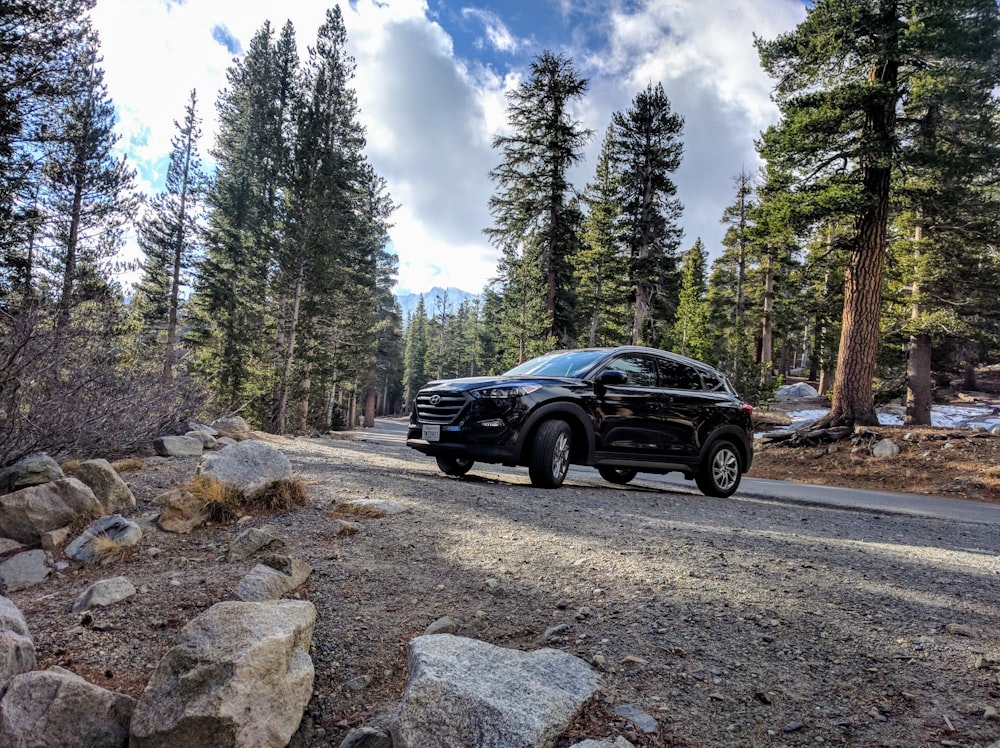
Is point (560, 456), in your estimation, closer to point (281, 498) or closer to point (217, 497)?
point (281, 498)

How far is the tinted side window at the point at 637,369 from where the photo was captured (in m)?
7.53

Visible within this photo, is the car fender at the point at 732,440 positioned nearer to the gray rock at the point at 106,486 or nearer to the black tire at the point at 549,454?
the black tire at the point at 549,454

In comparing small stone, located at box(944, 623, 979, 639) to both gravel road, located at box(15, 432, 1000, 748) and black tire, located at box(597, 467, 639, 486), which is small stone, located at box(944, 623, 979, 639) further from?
black tire, located at box(597, 467, 639, 486)

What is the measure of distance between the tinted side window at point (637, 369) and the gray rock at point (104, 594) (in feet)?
19.0

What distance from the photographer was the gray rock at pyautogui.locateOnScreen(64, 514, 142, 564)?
12.6 ft

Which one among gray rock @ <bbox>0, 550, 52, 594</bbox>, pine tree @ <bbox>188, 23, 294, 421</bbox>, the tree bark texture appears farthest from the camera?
pine tree @ <bbox>188, 23, 294, 421</bbox>

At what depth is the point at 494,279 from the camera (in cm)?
3259

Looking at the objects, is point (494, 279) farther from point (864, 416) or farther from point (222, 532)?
point (222, 532)

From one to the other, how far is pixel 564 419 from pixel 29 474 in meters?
5.45

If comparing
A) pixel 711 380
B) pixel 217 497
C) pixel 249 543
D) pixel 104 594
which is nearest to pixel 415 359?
pixel 711 380

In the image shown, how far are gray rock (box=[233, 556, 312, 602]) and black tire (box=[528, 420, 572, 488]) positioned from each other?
11.6 ft

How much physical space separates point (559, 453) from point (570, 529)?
229cm

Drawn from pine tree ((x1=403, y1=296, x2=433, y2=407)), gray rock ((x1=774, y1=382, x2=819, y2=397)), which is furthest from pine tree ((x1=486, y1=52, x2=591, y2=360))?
pine tree ((x1=403, y1=296, x2=433, y2=407))

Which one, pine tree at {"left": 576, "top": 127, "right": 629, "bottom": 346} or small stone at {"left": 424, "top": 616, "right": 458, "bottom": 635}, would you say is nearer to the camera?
small stone at {"left": 424, "top": 616, "right": 458, "bottom": 635}
